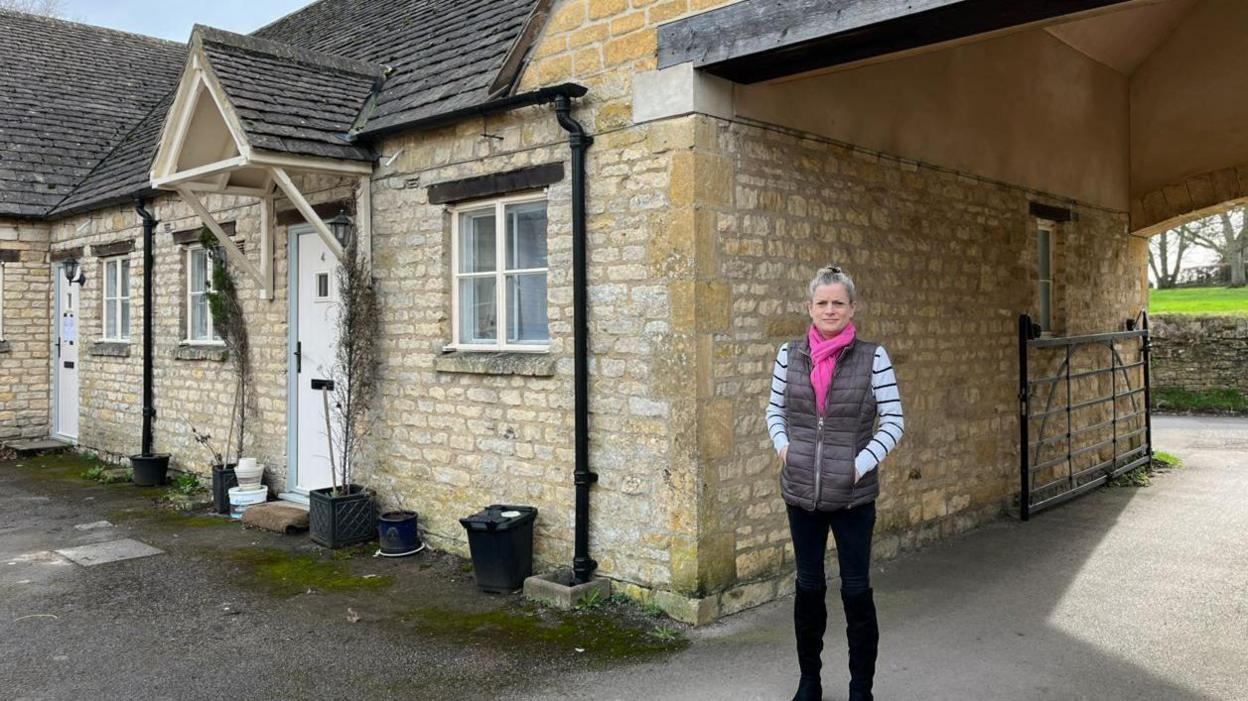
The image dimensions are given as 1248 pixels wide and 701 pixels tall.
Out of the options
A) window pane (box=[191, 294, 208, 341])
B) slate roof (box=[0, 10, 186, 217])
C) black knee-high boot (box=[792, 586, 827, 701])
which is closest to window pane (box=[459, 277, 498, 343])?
black knee-high boot (box=[792, 586, 827, 701])

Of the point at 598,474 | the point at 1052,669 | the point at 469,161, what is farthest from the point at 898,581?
the point at 469,161

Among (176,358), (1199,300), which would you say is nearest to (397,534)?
(176,358)

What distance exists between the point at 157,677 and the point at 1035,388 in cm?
816

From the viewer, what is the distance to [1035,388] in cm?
963

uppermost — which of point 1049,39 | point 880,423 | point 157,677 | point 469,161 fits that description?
point 1049,39

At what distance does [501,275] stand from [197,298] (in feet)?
19.5

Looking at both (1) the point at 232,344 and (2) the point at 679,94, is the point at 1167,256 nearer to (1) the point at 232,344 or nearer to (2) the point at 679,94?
(1) the point at 232,344

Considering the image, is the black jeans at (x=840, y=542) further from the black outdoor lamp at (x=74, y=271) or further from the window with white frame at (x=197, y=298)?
the black outdoor lamp at (x=74, y=271)

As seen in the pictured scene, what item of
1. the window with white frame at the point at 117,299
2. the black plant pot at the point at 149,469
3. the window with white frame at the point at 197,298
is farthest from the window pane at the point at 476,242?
the window with white frame at the point at 117,299

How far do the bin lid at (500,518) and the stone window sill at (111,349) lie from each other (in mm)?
7936

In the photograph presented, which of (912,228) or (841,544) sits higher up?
(912,228)

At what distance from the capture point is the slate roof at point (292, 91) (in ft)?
25.1

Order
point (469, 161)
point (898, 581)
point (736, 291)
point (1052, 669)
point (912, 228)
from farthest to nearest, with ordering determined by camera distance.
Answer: point (912, 228) → point (469, 161) → point (898, 581) → point (736, 291) → point (1052, 669)

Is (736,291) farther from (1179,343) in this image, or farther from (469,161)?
(1179,343)
